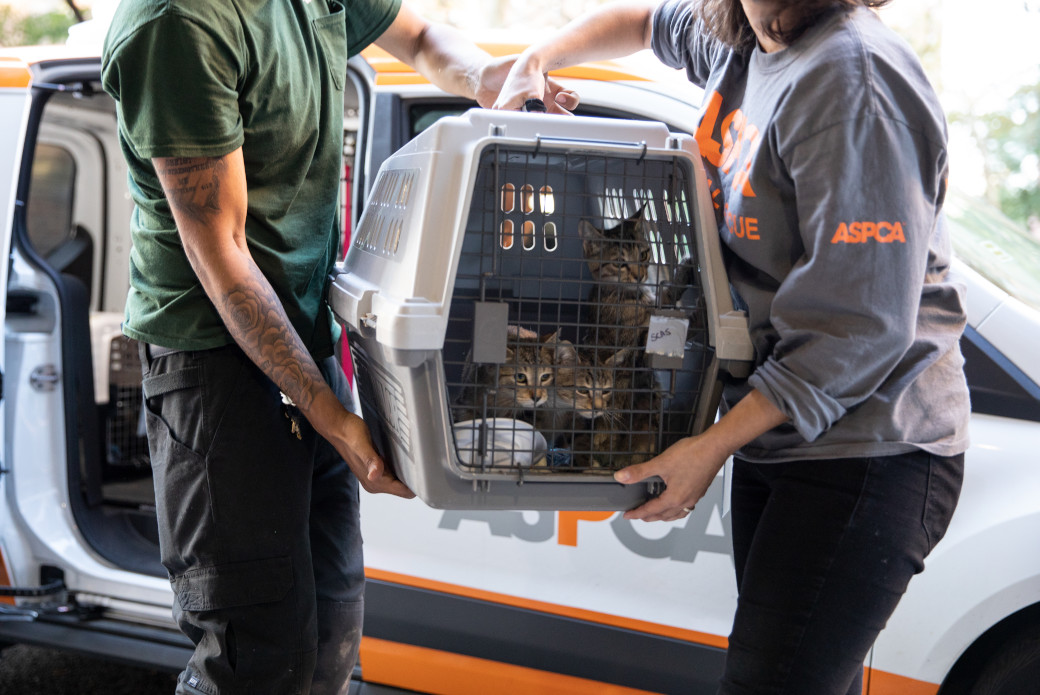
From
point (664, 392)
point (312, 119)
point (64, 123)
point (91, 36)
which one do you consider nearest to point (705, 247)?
point (664, 392)

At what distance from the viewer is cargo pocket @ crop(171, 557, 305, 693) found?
1290mm

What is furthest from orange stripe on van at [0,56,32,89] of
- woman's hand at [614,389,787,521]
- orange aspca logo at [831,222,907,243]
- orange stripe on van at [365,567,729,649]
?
orange aspca logo at [831,222,907,243]

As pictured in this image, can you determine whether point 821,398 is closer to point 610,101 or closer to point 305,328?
point 305,328

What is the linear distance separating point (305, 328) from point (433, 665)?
3.58 feet

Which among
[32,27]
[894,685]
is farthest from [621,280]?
[32,27]

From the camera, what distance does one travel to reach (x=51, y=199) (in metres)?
3.28

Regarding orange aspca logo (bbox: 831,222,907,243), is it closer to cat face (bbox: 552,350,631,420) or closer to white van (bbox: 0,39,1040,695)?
cat face (bbox: 552,350,631,420)

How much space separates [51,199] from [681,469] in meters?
3.05

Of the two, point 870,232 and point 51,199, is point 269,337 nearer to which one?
point 870,232

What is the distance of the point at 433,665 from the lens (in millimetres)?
2117

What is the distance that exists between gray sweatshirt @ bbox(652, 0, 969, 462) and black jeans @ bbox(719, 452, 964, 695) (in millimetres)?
39

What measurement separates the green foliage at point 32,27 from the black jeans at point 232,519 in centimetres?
1055

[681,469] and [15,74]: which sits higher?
[15,74]

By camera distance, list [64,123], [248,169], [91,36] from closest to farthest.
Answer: [248,169], [91,36], [64,123]
